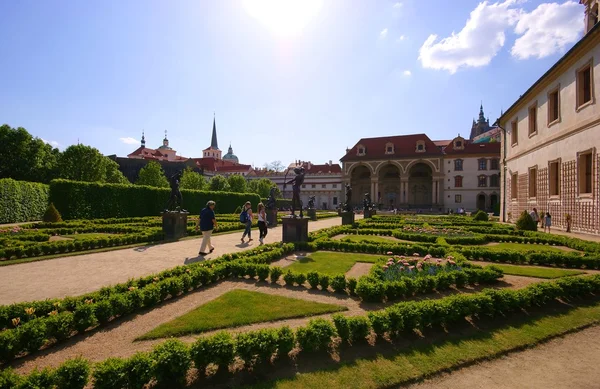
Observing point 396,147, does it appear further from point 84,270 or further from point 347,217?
point 84,270

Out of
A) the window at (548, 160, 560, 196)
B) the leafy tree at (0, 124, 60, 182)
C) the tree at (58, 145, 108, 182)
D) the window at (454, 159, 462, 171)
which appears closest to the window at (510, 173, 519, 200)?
the window at (548, 160, 560, 196)

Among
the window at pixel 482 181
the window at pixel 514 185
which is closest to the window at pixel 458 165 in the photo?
the window at pixel 482 181

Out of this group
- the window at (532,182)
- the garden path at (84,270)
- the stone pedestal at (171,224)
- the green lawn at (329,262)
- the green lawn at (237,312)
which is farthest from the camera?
the window at (532,182)

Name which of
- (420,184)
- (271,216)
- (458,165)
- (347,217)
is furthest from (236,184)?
(347,217)

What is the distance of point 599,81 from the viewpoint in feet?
53.1

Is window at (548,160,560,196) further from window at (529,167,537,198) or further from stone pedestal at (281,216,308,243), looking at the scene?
stone pedestal at (281,216,308,243)

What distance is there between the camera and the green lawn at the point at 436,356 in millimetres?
3785

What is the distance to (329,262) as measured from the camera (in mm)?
10023

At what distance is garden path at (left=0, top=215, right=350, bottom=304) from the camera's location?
6887 millimetres

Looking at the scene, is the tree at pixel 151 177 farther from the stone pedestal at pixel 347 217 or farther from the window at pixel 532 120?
the window at pixel 532 120

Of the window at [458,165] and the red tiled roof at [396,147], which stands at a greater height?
the red tiled roof at [396,147]

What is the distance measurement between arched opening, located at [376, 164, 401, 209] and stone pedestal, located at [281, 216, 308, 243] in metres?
51.0

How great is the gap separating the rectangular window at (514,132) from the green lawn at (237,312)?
29.0 metres

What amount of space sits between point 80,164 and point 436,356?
51376 mm
